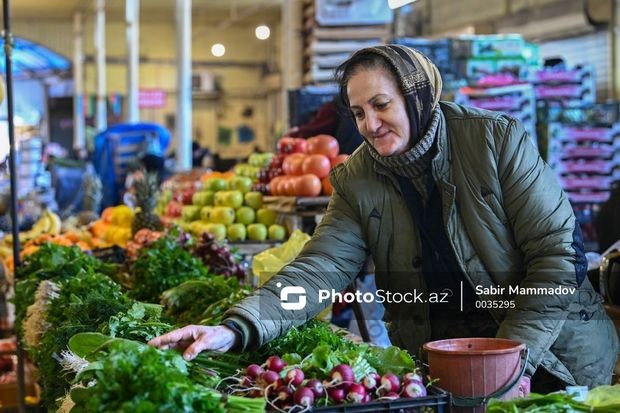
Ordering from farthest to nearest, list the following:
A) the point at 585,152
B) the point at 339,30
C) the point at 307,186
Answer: the point at 339,30 → the point at 585,152 → the point at 307,186

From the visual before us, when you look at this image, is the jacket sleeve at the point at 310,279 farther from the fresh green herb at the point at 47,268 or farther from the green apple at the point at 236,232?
the green apple at the point at 236,232

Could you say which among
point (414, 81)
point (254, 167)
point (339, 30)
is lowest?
point (254, 167)

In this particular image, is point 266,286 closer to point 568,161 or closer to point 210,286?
point 210,286

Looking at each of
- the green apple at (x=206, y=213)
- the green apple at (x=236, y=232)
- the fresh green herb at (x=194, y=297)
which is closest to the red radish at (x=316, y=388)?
the fresh green herb at (x=194, y=297)

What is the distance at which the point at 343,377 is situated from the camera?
7.25 ft

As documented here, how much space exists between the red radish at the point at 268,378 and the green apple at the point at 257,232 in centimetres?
397

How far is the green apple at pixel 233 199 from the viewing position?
6.48 m

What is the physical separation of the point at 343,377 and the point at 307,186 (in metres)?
3.51

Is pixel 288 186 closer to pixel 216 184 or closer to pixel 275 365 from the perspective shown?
pixel 216 184

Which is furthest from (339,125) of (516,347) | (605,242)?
(516,347)

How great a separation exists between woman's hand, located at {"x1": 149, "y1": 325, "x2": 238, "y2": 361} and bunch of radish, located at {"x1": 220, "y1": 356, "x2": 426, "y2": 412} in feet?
0.75

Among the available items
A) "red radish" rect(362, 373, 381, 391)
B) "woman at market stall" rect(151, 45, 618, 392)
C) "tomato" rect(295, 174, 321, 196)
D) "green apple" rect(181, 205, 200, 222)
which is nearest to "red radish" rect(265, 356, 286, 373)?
"red radish" rect(362, 373, 381, 391)

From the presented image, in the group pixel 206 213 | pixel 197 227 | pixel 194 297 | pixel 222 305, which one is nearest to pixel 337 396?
pixel 222 305

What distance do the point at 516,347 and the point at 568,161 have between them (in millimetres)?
7850
